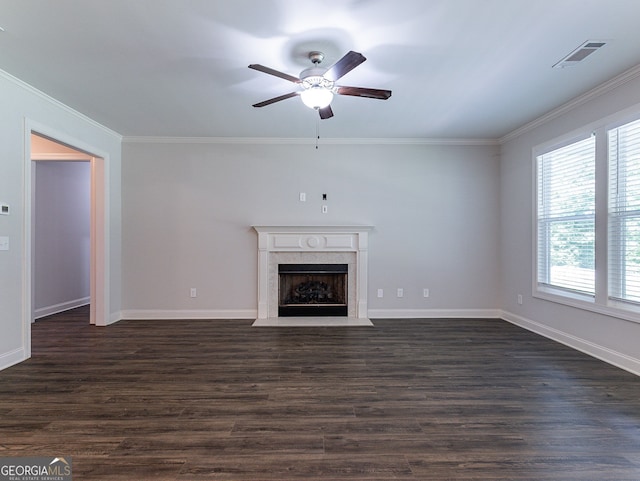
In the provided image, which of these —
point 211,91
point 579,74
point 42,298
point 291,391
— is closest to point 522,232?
point 579,74

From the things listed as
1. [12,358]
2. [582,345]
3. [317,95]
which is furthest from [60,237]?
[582,345]

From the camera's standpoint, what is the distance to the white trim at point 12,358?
2.71 metres

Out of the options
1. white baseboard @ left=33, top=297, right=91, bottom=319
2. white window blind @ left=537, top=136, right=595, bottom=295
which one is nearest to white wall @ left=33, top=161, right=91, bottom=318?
white baseboard @ left=33, top=297, right=91, bottom=319

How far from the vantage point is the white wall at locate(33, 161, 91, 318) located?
186 inches

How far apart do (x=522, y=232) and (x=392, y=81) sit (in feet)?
8.98

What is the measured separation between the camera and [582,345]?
10.4 ft

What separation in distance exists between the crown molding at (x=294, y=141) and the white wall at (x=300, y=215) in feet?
0.17

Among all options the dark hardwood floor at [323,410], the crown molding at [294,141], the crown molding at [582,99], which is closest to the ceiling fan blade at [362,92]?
the crown molding at [294,141]

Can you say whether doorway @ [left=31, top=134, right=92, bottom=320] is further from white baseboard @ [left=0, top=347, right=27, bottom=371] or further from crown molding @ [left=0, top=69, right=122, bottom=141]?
white baseboard @ [left=0, top=347, right=27, bottom=371]

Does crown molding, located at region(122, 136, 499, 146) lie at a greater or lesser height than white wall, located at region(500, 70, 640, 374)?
greater

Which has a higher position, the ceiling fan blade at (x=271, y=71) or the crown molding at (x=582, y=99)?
the crown molding at (x=582, y=99)

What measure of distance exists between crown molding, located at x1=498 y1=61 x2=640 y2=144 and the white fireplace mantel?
2.33 metres

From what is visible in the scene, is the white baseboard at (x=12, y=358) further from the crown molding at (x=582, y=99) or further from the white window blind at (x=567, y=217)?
the crown molding at (x=582, y=99)

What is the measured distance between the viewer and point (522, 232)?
4.12m
